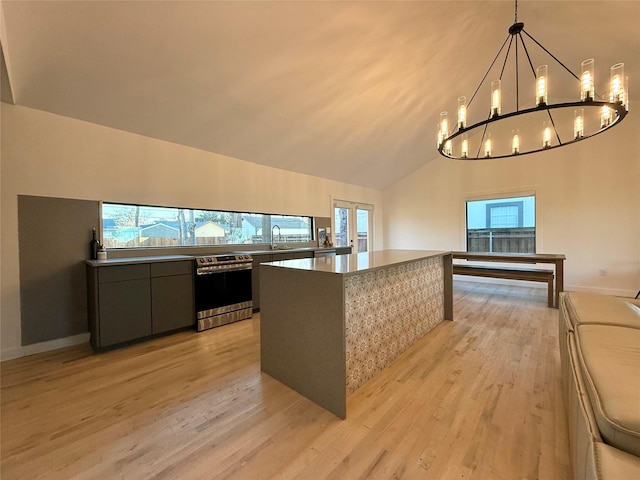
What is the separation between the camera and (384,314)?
7.19 feet

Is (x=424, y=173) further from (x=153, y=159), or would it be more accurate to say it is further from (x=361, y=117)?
(x=153, y=159)

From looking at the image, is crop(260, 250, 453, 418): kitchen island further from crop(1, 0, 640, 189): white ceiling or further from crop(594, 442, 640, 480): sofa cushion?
crop(1, 0, 640, 189): white ceiling

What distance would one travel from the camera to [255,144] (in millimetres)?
3854

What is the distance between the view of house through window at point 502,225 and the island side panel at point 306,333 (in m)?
5.38

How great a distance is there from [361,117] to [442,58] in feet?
3.91

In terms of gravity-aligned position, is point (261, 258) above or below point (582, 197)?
below

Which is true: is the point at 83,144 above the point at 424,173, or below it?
below

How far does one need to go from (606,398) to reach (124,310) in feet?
11.1

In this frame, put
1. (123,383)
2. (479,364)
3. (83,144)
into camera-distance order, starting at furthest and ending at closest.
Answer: (83,144) → (479,364) → (123,383)

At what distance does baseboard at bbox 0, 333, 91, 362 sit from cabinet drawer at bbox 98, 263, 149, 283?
2.74 ft

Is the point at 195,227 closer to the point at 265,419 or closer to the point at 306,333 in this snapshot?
the point at 306,333

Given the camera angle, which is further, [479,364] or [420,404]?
[479,364]

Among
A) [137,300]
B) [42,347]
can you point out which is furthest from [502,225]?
[42,347]

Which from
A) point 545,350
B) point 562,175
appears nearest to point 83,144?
point 545,350
